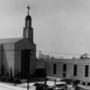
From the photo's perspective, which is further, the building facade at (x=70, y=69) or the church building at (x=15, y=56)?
the building facade at (x=70, y=69)

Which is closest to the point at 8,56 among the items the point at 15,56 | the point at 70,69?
the point at 15,56

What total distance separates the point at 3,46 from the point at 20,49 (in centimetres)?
353

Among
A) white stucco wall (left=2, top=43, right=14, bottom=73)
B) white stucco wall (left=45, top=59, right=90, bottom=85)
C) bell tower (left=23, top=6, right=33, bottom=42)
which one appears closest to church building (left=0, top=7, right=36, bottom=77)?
white stucco wall (left=2, top=43, right=14, bottom=73)

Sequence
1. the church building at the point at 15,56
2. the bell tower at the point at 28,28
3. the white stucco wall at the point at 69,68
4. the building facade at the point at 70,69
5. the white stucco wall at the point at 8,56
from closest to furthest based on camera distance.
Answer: the church building at the point at 15,56, the white stucco wall at the point at 8,56, the building facade at the point at 70,69, the white stucco wall at the point at 69,68, the bell tower at the point at 28,28

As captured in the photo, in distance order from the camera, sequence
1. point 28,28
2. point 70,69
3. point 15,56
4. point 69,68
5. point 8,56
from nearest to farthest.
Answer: point 15,56 → point 8,56 → point 28,28 → point 70,69 → point 69,68

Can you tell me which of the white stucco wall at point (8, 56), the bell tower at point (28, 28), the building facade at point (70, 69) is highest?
the bell tower at point (28, 28)

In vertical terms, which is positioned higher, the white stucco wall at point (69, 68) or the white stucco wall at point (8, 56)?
the white stucco wall at point (8, 56)

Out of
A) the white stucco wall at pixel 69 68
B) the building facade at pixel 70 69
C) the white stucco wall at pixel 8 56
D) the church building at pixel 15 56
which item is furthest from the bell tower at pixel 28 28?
→ the white stucco wall at pixel 69 68

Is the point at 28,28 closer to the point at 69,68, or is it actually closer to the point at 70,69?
the point at 69,68

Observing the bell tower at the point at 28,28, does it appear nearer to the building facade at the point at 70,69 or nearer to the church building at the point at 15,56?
the church building at the point at 15,56

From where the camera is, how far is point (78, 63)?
41250 millimetres

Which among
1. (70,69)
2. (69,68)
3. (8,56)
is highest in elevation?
(8,56)

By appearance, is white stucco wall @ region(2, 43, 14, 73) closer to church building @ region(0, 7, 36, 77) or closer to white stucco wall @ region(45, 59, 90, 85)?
church building @ region(0, 7, 36, 77)

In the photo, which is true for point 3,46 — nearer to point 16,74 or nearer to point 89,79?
point 16,74
